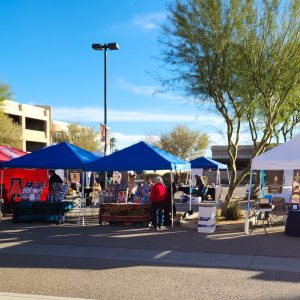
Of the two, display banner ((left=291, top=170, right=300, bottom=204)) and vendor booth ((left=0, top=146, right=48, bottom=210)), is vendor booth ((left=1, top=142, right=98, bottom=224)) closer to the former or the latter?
vendor booth ((left=0, top=146, right=48, bottom=210))

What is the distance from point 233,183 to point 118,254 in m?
7.91

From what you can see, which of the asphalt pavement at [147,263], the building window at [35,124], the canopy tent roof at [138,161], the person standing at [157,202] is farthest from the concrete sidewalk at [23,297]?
the building window at [35,124]

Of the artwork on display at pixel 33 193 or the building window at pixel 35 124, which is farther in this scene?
the building window at pixel 35 124

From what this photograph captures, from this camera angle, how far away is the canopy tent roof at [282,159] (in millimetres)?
13160

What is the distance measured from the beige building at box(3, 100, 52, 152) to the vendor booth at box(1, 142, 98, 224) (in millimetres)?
41778

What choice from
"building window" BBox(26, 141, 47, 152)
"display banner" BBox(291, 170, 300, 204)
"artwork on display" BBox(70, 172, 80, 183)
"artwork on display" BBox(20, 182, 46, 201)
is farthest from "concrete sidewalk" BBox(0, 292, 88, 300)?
"building window" BBox(26, 141, 47, 152)

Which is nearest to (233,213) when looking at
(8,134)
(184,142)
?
(8,134)

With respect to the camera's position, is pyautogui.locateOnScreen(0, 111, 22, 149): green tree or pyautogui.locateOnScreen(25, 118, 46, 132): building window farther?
pyautogui.locateOnScreen(25, 118, 46, 132): building window

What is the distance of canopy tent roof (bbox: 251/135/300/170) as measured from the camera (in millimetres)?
13160

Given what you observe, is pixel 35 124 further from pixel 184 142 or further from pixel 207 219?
pixel 207 219

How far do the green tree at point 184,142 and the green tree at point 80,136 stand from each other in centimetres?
1028

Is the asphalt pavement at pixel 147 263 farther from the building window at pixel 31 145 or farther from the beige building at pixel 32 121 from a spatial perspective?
the building window at pixel 31 145

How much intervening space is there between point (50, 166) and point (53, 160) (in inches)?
14.7

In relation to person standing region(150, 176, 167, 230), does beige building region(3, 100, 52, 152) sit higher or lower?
higher
